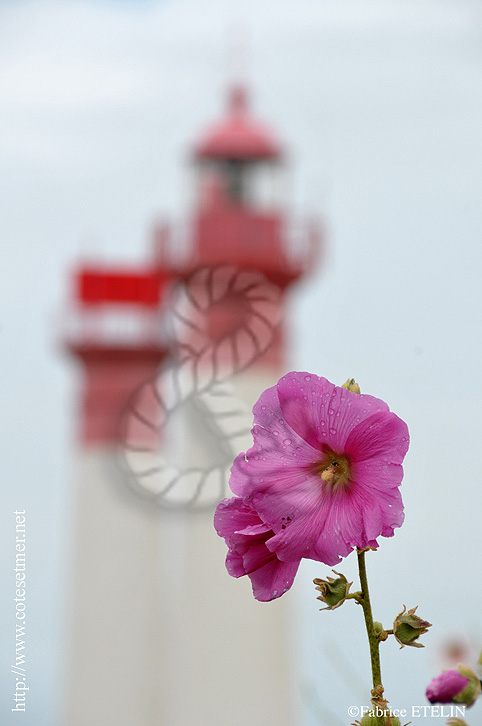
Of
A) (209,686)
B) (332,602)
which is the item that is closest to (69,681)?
(209,686)

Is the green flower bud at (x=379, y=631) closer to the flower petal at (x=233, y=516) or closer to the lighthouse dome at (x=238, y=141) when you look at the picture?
the flower petal at (x=233, y=516)

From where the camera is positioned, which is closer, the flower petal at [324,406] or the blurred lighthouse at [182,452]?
the flower petal at [324,406]

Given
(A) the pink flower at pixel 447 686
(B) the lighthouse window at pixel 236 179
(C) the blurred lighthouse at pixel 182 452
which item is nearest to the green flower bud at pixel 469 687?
(A) the pink flower at pixel 447 686

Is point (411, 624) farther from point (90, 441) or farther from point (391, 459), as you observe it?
point (90, 441)

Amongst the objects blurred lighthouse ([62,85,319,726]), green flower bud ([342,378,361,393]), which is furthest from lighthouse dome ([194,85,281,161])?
green flower bud ([342,378,361,393])

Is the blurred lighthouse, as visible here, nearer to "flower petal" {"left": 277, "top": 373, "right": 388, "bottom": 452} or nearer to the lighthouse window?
the lighthouse window

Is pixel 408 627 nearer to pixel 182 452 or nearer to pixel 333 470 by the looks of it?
pixel 333 470
